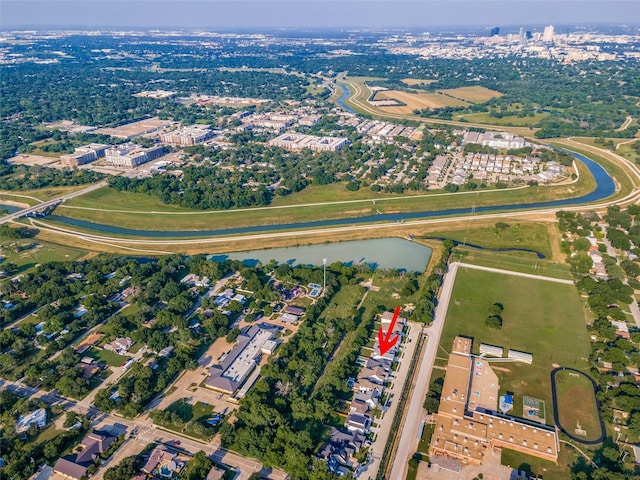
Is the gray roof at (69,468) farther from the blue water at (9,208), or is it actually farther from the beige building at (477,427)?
the blue water at (9,208)

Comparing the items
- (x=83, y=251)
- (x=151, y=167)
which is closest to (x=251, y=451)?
(x=83, y=251)

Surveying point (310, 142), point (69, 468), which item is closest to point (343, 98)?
point (310, 142)

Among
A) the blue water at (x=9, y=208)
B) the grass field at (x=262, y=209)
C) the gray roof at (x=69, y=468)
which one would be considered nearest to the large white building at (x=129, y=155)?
→ the grass field at (x=262, y=209)

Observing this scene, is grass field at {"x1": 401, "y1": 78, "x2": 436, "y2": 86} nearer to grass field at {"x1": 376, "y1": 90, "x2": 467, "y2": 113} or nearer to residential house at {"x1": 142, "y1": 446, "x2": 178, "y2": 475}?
grass field at {"x1": 376, "y1": 90, "x2": 467, "y2": 113}

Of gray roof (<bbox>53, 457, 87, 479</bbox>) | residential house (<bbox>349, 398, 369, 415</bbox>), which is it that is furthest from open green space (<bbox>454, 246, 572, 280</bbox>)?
gray roof (<bbox>53, 457, 87, 479</bbox>)

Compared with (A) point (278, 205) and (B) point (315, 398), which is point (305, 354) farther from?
(A) point (278, 205)

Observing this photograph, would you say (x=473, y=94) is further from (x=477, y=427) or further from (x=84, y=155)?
(x=477, y=427)
